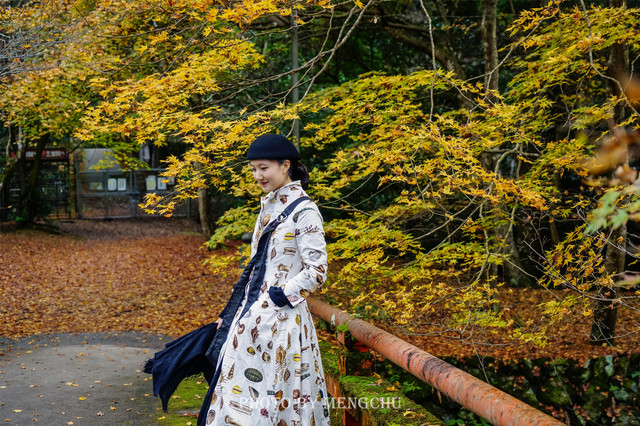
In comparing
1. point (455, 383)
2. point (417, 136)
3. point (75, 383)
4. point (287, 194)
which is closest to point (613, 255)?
point (417, 136)

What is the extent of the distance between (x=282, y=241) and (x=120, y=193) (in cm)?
2586

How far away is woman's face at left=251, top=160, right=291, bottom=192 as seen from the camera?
10.0 ft

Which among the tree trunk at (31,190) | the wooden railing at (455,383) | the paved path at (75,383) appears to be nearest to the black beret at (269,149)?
the wooden railing at (455,383)

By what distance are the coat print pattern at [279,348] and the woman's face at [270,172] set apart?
0.18 m

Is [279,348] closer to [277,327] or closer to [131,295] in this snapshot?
[277,327]

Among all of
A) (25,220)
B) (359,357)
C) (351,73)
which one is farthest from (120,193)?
(359,357)

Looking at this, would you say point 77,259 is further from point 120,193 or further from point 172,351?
point 172,351

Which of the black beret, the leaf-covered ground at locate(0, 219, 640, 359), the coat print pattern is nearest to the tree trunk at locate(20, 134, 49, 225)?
the leaf-covered ground at locate(0, 219, 640, 359)

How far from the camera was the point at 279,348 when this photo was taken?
2947mm

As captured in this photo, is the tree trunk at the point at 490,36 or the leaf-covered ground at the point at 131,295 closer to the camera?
the tree trunk at the point at 490,36

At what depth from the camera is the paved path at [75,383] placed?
449 cm

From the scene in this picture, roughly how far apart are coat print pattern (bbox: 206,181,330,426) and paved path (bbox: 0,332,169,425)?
6.04 ft

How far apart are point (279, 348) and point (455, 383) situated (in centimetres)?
87

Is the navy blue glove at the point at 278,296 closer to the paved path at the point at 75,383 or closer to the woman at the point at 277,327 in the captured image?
the woman at the point at 277,327
